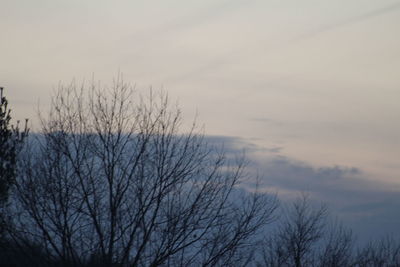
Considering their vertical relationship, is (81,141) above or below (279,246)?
above

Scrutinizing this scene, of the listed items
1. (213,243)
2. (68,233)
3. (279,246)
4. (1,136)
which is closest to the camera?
(68,233)

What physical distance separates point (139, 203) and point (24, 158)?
3163 mm

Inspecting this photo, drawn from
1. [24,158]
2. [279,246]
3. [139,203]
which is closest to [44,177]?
[24,158]

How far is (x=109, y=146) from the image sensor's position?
16094 millimetres

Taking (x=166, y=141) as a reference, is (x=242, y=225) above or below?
below

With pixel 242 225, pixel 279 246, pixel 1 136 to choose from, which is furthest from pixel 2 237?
pixel 279 246

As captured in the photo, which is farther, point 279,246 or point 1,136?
point 279,246

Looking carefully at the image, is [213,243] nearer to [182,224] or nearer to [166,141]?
[182,224]

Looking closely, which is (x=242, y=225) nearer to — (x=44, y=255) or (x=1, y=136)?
(x=44, y=255)

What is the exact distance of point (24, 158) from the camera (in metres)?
16.0

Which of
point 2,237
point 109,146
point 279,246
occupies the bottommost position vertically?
point 279,246

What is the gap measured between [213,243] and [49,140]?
15.7 ft

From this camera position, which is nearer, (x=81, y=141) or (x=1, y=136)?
(x=81, y=141)

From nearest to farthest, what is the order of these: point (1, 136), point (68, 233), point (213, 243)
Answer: point (68, 233) < point (213, 243) < point (1, 136)
